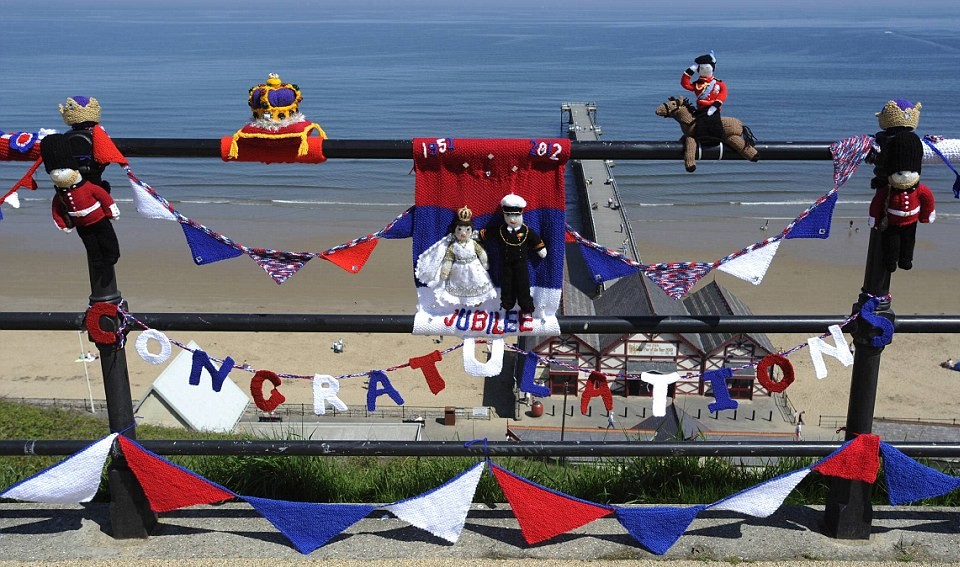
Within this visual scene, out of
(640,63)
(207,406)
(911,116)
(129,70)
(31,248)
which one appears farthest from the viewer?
(640,63)

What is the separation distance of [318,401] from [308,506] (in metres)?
0.46

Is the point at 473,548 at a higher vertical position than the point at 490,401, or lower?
higher

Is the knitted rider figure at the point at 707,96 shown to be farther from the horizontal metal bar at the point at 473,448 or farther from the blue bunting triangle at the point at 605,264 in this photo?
the horizontal metal bar at the point at 473,448

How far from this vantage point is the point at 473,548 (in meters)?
3.75

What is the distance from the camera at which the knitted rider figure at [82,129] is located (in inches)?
132

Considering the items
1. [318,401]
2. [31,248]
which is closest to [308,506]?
[318,401]

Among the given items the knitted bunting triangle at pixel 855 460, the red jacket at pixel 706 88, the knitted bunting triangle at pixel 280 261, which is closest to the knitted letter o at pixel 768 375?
the knitted bunting triangle at pixel 855 460

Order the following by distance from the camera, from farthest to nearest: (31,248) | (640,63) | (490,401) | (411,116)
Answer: (640,63), (411,116), (31,248), (490,401)

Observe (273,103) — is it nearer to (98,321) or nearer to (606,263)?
(98,321)

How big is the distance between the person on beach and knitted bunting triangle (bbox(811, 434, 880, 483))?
1.52 meters

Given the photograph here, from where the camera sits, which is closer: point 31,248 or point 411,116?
point 31,248

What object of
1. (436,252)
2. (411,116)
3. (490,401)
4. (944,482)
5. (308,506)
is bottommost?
(490,401)

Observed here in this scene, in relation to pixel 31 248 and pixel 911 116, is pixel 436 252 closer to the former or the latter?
pixel 911 116

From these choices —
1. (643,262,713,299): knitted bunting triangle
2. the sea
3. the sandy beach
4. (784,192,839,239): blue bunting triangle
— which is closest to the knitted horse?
(784,192,839,239): blue bunting triangle
